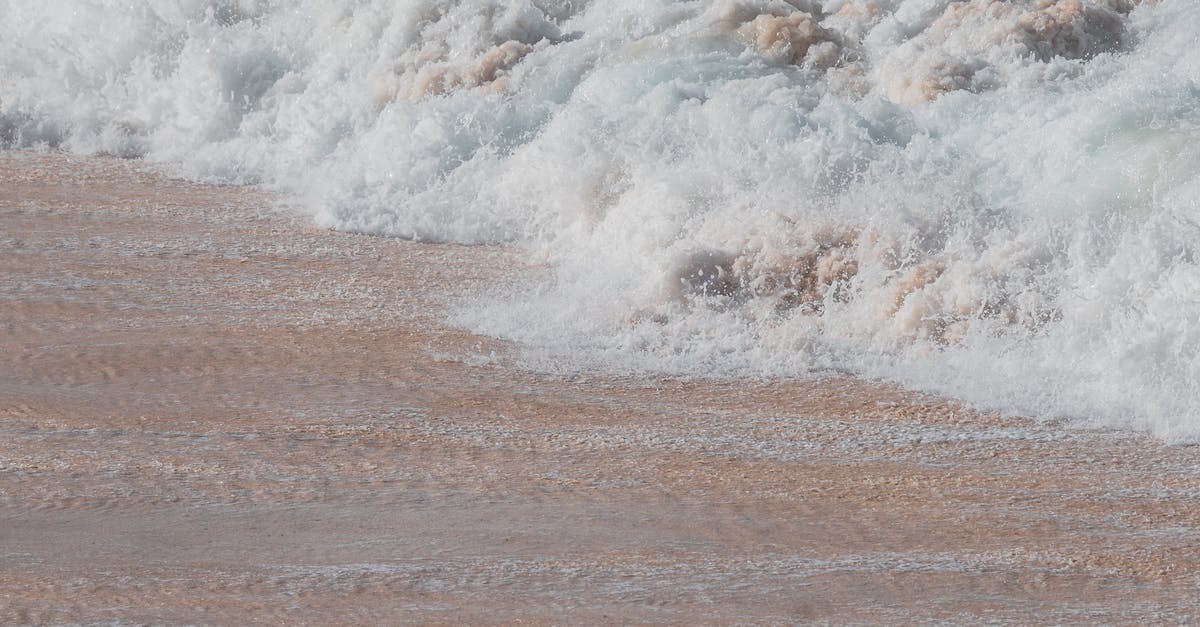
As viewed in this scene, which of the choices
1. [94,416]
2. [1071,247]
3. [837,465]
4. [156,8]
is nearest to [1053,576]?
[837,465]

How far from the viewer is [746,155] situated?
6.11 metres

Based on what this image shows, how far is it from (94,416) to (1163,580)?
320cm

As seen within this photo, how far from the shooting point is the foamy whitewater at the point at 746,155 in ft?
16.5

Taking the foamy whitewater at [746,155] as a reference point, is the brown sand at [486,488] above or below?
below

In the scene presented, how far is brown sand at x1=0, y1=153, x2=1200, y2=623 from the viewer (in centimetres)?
349

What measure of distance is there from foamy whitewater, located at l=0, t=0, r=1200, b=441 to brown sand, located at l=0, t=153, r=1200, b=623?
0.38m

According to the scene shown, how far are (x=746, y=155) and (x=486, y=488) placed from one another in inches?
100

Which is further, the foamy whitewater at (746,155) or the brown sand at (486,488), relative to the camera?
the foamy whitewater at (746,155)

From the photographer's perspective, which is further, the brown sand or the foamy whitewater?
the foamy whitewater

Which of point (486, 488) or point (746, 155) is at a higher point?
point (746, 155)

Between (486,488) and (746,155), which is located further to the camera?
(746,155)

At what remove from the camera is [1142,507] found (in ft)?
13.1

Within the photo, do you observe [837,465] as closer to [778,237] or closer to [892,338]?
[892,338]

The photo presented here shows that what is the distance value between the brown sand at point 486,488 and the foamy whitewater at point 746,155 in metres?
0.38
